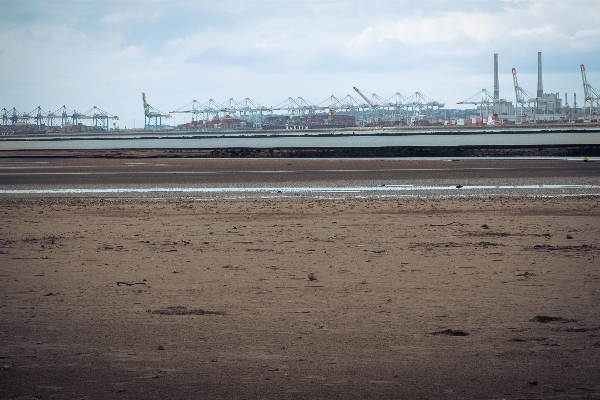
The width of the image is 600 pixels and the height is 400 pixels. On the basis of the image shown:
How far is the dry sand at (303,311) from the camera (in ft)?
13.7

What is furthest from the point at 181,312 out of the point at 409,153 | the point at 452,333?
the point at 409,153

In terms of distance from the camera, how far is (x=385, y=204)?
14133 mm

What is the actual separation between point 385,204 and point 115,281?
7985 millimetres

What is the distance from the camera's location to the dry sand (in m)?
4.17

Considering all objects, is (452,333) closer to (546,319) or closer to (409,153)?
(546,319)

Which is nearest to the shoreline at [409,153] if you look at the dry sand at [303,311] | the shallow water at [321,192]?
the shallow water at [321,192]

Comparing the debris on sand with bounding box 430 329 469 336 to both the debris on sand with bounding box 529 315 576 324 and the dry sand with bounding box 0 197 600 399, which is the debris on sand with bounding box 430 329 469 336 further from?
the debris on sand with bounding box 529 315 576 324

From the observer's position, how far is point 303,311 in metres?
5.75

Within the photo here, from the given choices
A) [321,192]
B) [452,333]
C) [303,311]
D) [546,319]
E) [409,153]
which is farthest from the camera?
[409,153]

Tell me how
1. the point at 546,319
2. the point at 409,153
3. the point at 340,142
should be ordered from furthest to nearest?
the point at 340,142 → the point at 409,153 → the point at 546,319

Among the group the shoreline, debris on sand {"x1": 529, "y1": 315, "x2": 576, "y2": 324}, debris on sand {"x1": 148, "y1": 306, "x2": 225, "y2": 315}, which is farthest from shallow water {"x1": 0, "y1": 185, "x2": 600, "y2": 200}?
the shoreline

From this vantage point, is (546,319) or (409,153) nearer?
(546,319)

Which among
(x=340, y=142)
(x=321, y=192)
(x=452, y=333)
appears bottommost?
(x=452, y=333)

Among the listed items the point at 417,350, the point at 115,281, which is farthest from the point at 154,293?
the point at 417,350
